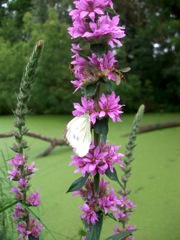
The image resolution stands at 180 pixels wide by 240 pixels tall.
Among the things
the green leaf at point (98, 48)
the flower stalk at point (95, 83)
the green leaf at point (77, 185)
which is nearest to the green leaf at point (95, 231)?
the flower stalk at point (95, 83)

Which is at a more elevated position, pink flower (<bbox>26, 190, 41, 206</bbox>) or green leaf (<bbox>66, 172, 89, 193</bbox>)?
green leaf (<bbox>66, 172, 89, 193</bbox>)

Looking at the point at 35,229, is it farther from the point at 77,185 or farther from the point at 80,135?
the point at 80,135

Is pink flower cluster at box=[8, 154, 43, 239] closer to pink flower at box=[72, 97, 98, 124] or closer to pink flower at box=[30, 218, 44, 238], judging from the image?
pink flower at box=[30, 218, 44, 238]

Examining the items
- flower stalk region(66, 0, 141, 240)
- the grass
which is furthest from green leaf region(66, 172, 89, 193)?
the grass

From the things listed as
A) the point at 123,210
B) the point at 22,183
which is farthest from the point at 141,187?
the point at 22,183

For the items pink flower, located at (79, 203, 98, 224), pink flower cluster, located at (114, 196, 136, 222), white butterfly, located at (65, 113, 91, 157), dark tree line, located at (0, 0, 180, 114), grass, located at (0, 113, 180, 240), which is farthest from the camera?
dark tree line, located at (0, 0, 180, 114)

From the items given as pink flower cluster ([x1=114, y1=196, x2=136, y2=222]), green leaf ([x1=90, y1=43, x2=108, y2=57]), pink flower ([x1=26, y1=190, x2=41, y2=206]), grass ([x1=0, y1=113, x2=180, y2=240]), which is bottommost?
grass ([x1=0, y1=113, x2=180, y2=240])

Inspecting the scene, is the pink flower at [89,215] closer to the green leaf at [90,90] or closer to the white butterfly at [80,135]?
the white butterfly at [80,135]
